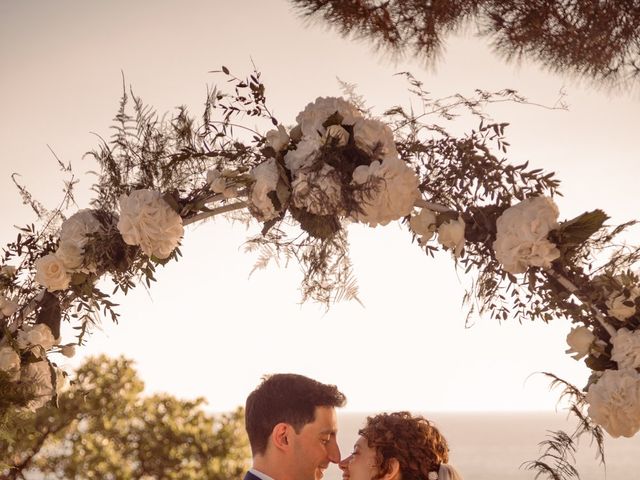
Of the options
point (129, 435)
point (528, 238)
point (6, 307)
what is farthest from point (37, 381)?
point (129, 435)

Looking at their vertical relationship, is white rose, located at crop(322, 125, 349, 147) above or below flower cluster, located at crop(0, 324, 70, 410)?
above

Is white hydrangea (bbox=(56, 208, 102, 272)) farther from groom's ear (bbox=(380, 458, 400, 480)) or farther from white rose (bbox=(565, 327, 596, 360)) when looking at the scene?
white rose (bbox=(565, 327, 596, 360))

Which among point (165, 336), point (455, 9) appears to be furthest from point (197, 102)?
point (165, 336)

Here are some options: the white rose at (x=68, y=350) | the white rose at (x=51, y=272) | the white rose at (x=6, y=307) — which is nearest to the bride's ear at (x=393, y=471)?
the white rose at (x=68, y=350)

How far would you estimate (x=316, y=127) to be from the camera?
3.85m

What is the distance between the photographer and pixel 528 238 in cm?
351

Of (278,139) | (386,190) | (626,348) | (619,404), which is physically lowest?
(619,404)

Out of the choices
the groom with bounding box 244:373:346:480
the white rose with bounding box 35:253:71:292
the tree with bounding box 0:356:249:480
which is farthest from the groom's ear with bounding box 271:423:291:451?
the tree with bounding box 0:356:249:480

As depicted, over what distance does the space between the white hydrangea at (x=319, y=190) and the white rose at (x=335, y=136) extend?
4.7 inches

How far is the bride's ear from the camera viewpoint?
15.9 ft

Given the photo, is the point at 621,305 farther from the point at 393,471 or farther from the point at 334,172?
the point at 393,471

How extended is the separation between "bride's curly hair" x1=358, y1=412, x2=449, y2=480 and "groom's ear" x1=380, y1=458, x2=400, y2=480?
0.01 m

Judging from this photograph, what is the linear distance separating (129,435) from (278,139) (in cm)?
1624

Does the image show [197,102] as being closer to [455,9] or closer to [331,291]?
[331,291]
